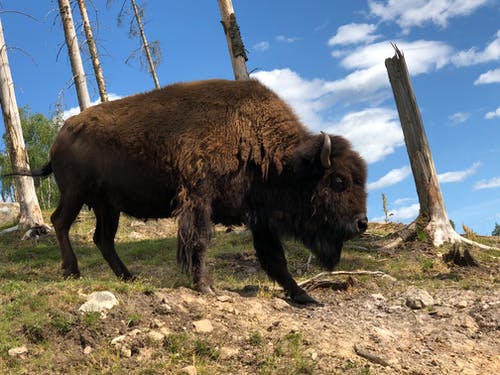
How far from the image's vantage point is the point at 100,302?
4.46 m

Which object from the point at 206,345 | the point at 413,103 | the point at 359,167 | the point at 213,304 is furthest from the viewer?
Result: the point at 413,103

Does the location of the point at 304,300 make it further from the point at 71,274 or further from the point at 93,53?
the point at 93,53

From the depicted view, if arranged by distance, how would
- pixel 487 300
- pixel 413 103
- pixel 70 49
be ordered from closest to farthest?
pixel 487 300
pixel 413 103
pixel 70 49

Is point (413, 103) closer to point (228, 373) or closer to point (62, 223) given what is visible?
point (62, 223)

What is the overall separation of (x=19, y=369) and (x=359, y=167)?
380 cm

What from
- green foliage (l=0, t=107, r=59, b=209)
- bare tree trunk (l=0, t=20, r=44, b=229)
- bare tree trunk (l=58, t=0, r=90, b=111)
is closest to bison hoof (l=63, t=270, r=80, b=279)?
bare tree trunk (l=0, t=20, r=44, b=229)

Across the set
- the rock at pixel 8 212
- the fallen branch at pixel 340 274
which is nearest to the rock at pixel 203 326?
the fallen branch at pixel 340 274

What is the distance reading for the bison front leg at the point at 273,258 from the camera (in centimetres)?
607

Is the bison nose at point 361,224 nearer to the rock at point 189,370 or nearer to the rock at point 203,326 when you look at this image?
the rock at point 203,326

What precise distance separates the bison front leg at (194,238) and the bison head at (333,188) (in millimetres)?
1134

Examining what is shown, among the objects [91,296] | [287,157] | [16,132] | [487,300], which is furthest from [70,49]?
[487,300]

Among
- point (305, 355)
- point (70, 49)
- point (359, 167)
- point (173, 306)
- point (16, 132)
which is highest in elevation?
point (70, 49)

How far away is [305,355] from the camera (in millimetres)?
4125

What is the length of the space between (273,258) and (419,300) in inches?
67.7
